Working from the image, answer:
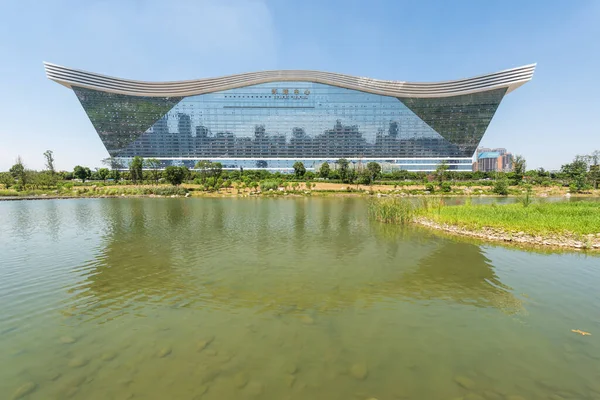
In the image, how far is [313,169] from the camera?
135 meters

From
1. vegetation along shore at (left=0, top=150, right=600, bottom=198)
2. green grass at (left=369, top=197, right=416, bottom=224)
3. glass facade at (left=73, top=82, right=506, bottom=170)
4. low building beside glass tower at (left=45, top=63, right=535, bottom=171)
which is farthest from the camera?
glass facade at (left=73, top=82, right=506, bottom=170)

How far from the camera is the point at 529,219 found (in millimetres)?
23578

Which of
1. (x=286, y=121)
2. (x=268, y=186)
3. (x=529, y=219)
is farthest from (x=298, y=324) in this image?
(x=286, y=121)

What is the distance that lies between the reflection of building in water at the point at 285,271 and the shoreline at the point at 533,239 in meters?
3.44

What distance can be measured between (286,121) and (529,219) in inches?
4823

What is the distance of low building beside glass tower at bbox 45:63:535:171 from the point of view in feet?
435

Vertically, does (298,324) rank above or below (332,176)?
below

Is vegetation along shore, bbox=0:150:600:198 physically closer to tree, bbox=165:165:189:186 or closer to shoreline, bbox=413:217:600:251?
tree, bbox=165:165:189:186

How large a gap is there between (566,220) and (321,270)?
22440mm

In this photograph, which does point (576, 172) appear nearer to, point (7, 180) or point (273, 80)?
point (273, 80)

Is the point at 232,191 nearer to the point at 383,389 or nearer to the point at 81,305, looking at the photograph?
the point at 81,305

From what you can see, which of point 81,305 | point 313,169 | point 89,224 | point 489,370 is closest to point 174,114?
point 313,169

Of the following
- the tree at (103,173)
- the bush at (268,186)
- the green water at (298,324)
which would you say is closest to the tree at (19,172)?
the tree at (103,173)

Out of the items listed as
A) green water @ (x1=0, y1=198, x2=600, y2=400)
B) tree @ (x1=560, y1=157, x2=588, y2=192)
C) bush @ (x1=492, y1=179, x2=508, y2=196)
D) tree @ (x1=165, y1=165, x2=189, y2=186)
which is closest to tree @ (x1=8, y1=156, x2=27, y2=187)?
tree @ (x1=165, y1=165, x2=189, y2=186)
